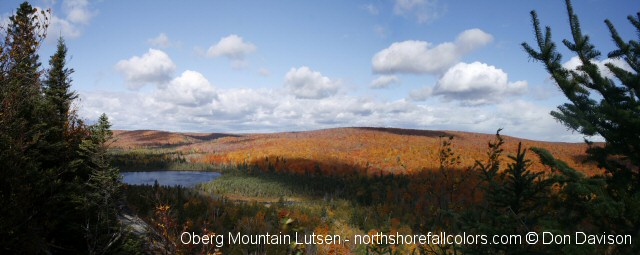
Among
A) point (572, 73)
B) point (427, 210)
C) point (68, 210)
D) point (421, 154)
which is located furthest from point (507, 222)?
point (421, 154)

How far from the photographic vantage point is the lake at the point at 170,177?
71.1ft

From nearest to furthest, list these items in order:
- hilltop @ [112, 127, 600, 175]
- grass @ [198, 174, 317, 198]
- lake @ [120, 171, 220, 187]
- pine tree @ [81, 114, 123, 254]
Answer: pine tree @ [81, 114, 123, 254], grass @ [198, 174, 317, 198], lake @ [120, 171, 220, 187], hilltop @ [112, 127, 600, 175]

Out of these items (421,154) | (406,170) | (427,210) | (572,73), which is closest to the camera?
(572,73)

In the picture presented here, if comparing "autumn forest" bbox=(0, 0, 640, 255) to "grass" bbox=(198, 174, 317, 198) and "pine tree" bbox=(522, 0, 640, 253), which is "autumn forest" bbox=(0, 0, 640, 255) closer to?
"pine tree" bbox=(522, 0, 640, 253)

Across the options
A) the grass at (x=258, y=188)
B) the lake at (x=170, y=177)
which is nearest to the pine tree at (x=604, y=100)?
the grass at (x=258, y=188)

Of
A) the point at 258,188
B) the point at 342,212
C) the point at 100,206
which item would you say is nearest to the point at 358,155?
the point at 258,188

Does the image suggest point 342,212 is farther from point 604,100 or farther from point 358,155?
point 358,155

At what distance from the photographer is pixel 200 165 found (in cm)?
2822

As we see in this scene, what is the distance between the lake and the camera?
21.7 metres

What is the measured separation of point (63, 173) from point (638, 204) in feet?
27.5

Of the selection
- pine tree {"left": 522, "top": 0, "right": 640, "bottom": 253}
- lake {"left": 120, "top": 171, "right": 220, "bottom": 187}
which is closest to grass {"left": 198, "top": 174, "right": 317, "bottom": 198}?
lake {"left": 120, "top": 171, "right": 220, "bottom": 187}

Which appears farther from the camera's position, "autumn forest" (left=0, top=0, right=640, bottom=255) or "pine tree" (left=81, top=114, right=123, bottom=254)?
"pine tree" (left=81, top=114, right=123, bottom=254)

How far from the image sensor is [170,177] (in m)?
23.6

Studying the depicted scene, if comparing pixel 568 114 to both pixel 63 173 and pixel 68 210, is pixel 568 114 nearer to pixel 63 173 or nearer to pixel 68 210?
pixel 68 210
